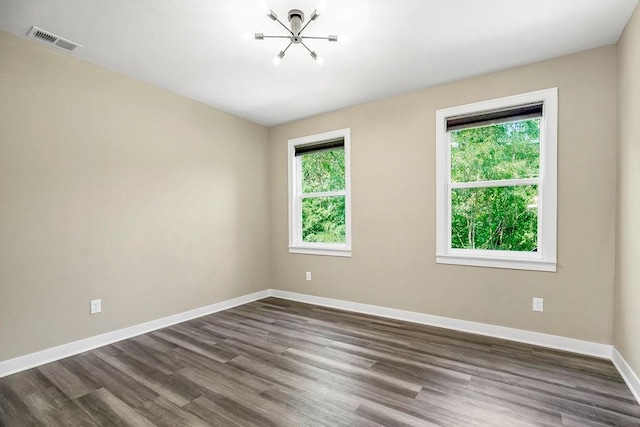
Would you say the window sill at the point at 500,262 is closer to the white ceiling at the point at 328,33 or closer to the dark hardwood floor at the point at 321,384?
the dark hardwood floor at the point at 321,384

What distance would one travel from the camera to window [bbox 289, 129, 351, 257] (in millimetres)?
4172

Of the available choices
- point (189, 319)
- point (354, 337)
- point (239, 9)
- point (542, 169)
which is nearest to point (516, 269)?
point (542, 169)

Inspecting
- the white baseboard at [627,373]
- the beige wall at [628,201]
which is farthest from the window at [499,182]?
the white baseboard at [627,373]

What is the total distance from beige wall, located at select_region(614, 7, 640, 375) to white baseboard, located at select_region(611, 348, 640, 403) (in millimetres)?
45

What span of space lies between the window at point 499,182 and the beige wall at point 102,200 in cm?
270

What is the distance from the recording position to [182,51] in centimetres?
270

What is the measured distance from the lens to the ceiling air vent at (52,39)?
2.41 meters

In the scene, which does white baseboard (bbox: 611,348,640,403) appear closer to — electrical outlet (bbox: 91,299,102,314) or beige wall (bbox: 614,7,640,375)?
beige wall (bbox: 614,7,640,375)

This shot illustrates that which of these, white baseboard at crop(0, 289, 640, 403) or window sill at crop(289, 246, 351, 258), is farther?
window sill at crop(289, 246, 351, 258)

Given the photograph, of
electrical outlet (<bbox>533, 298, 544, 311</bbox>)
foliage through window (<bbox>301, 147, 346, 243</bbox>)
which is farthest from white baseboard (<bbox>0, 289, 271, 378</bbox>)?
electrical outlet (<bbox>533, 298, 544, 311</bbox>)

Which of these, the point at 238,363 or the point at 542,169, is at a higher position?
the point at 542,169

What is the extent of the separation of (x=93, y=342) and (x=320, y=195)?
2.94m

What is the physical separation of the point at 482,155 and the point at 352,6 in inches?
78.5

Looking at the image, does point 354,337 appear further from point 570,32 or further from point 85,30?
point 85,30
